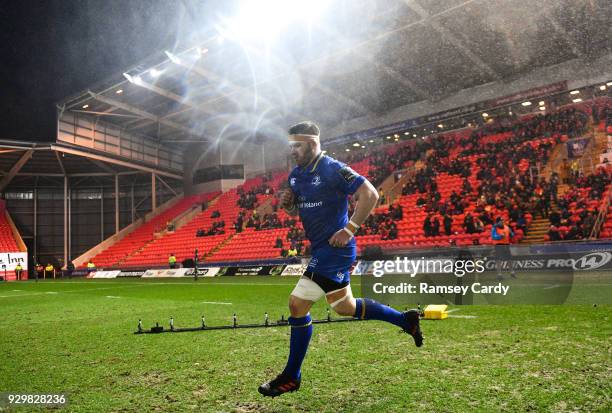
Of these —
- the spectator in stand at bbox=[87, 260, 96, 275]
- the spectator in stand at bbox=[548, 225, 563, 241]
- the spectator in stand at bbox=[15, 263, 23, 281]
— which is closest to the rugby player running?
the spectator in stand at bbox=[548, 225, 563, 241]

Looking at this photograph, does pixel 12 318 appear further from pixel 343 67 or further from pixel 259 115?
pixel 259 115

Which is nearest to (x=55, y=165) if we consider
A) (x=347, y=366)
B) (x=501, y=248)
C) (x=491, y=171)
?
(x=491, y=171)

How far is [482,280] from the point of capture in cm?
980

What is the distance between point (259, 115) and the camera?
32.3 meters

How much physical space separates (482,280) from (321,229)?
7.19 metres

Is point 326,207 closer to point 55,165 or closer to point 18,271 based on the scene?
point 18,271

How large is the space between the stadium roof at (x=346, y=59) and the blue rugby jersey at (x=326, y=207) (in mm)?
17165

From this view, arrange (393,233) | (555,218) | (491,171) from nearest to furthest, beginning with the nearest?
(555,218)
(393,233)
(491,171)

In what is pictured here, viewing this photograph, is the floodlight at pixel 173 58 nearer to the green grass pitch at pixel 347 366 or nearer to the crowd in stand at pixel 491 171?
the crowd in stand at pixel 491 171

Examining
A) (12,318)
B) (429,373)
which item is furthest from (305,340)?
(12,318)

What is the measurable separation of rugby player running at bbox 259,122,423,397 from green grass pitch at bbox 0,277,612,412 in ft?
1.56

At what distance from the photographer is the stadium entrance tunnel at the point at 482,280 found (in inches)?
340

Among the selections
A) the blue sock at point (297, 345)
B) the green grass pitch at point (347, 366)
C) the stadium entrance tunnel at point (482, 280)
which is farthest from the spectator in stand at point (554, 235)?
the blue sock at point (297, 345)

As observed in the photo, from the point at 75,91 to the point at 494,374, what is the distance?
2908cm
